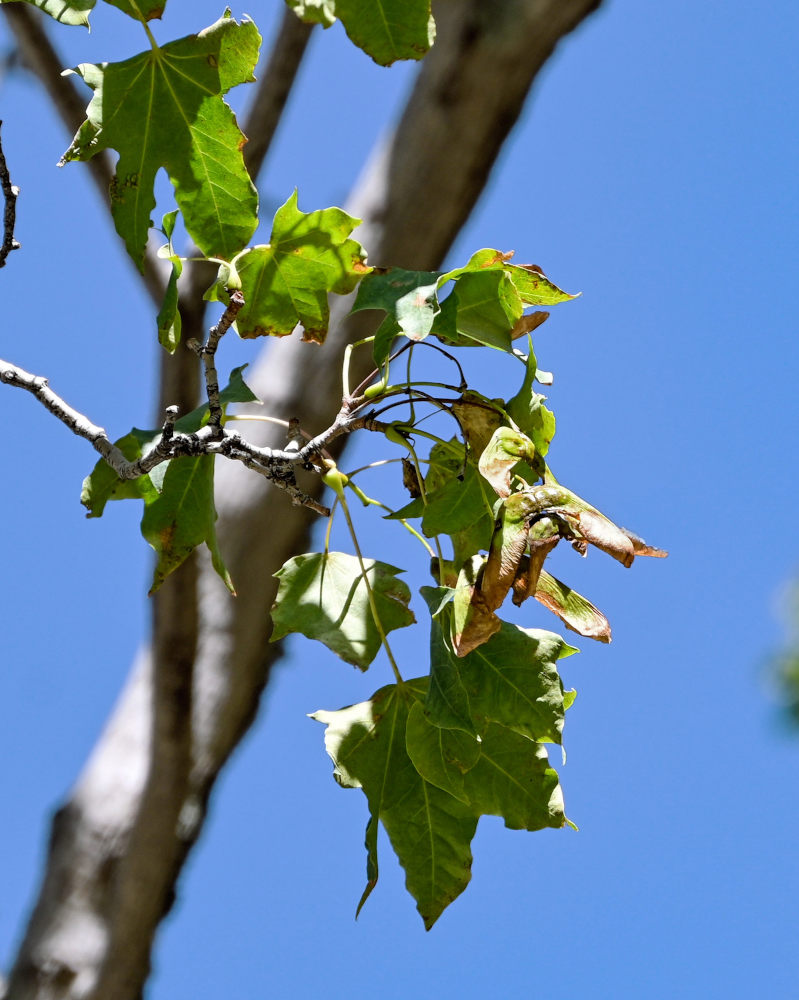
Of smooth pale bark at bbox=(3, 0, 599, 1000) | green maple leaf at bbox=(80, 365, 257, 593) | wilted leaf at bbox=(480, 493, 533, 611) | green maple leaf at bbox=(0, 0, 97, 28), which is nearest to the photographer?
wilted leaf at bbox=(480, 493, 533, 611)

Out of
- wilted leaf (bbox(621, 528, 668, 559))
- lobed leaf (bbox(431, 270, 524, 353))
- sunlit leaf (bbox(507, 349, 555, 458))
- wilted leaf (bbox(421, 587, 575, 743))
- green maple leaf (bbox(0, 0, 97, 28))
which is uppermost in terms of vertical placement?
green maple leaf (bbox(0, 0, 97, 28))

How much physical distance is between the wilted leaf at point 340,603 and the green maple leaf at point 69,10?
1.37 ft

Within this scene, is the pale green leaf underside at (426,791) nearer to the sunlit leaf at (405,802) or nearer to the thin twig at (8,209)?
the sunlit leaf at (405,802)

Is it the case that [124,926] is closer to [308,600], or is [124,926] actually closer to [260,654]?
[260,654]

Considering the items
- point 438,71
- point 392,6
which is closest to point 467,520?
point 392,6

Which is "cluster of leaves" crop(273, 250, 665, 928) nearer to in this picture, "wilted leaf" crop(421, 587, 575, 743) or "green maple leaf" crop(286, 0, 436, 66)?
"wilted leaf" crop(421, 587, 575, 743)

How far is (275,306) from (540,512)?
339mm

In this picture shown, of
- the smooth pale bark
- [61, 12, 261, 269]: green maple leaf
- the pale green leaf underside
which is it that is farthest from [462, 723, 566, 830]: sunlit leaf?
the smooth pale bark

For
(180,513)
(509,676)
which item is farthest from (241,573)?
(509,676)

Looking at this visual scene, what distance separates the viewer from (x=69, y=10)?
2.12 ft

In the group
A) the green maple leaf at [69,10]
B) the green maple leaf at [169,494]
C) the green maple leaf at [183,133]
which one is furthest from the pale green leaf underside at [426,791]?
the green maple leaf at [69,10]

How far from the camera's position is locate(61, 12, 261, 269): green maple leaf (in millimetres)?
725

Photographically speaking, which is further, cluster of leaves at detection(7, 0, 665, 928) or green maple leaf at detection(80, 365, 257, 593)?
green maple leaf at detection(80, 365, 257, 593)

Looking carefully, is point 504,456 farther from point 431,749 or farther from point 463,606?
point 431,749
